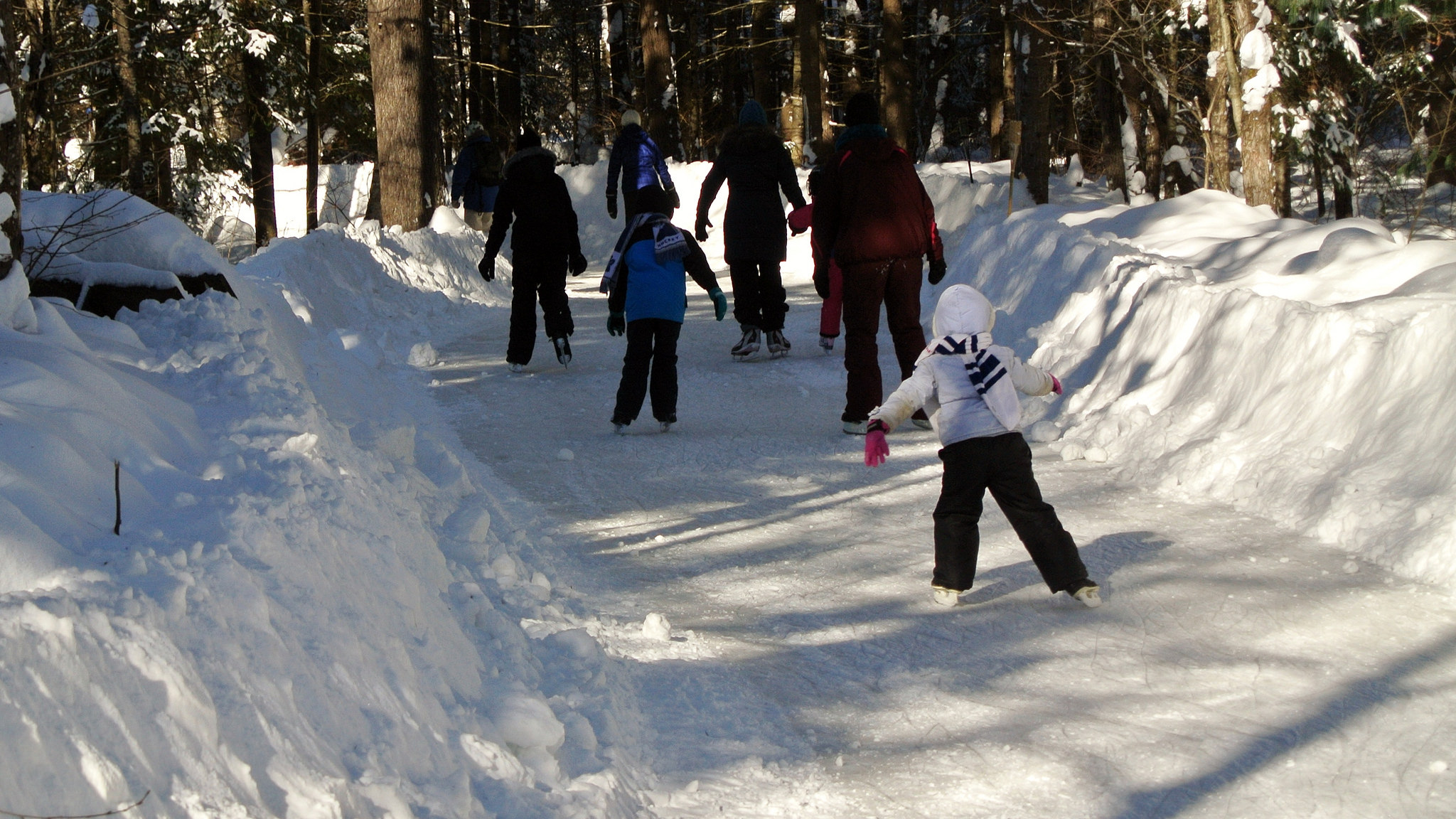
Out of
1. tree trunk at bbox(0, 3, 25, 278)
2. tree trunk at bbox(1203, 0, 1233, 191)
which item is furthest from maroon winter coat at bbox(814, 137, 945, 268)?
tree trunk at bbox(1203, 0, 1233, 191)

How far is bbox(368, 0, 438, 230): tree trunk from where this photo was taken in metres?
15.3

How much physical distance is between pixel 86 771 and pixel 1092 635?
3535mm

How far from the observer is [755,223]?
10602mm

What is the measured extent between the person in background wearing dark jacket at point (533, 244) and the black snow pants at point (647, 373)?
2.17 metres

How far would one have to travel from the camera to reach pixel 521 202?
10.2 m

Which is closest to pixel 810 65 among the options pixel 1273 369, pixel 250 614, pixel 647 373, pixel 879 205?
pixel 879 205

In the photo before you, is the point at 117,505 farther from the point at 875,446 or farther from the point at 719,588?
the point at 875,446

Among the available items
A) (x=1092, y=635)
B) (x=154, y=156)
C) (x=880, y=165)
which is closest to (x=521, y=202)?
(x=880, y=165)

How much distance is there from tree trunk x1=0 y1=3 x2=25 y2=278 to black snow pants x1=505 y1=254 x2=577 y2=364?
516cm

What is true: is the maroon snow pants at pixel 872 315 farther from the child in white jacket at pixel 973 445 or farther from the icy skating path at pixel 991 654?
the child in white jacket at pixel 973 445

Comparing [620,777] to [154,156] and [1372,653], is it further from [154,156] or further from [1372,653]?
[154,156]

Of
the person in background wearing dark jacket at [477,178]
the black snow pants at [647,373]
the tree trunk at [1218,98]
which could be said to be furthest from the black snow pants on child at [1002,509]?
the person in background wearing dark jacket at [477,178]

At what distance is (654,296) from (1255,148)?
24.4ft

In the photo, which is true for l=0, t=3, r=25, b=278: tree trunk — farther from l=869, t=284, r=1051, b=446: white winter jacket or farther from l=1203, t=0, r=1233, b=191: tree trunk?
l=1203, t=0, r=1233, b=191: tree trunk
